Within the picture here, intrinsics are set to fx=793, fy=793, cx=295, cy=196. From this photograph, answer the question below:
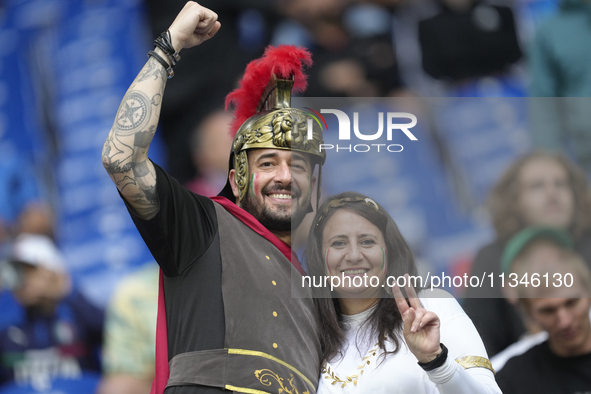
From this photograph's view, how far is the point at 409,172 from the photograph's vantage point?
339 centimetres

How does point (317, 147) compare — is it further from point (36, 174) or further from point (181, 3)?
point (36, 174)

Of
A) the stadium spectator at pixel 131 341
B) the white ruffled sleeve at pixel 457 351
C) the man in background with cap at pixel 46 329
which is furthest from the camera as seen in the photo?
the man in background with cap at pixel 46 329

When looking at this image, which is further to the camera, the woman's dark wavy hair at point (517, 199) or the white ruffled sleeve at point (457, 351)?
the woman's dark wavy hair at point (517, 199)

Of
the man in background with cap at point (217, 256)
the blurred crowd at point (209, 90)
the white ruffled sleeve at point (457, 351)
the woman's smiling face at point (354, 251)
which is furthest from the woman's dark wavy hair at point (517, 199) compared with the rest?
the blurred crowd at point (209, 90)

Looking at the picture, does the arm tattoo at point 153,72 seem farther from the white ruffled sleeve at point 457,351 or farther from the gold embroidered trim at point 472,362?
the gold embroidered trim at point 472,362

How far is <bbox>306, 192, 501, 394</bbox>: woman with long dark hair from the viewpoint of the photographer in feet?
10.3

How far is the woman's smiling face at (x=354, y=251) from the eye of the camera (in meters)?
3.29

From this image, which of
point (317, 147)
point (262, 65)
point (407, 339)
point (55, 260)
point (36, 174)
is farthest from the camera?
point (36, 174)

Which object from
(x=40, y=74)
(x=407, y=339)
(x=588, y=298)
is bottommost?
(x=407, y=339)

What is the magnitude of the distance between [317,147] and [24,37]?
15.1ft

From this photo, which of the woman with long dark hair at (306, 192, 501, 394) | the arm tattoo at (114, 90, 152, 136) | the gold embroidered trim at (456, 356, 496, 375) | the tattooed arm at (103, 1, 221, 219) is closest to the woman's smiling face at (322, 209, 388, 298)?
the woman with long dark hair at (306, 192, 501, 394)

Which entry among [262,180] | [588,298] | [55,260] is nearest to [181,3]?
[55,260]

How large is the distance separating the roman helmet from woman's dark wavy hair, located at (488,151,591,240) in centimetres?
84

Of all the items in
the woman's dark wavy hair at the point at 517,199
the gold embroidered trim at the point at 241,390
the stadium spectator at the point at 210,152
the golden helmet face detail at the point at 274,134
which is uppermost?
the stadium spectator at the point at 210,152
